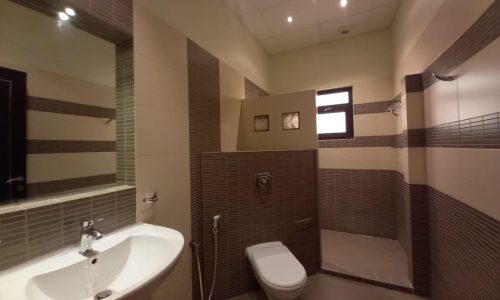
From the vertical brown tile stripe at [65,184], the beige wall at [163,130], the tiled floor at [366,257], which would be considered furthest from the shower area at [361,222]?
the vertical brown tile stripe at [65,184]

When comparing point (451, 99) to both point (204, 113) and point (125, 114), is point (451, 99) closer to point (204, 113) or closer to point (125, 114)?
point (204, 113)

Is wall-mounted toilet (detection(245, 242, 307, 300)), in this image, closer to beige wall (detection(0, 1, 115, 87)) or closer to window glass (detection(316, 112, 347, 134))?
beige wall (detection(0, 1, 115, 87))

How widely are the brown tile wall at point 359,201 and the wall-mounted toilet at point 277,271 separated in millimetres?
1212

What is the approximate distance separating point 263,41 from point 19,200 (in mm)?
3016

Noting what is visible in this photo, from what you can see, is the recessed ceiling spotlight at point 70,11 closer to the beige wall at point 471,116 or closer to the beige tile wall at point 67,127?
the beige tile wall at point 67,127

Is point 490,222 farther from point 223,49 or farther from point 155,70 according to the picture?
point 223,49

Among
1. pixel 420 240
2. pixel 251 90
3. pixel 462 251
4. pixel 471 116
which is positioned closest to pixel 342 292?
pixel 420 240

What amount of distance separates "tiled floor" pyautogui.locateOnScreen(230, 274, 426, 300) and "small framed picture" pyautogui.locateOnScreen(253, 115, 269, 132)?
1.58 metres

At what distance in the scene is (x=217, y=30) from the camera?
2109 mm

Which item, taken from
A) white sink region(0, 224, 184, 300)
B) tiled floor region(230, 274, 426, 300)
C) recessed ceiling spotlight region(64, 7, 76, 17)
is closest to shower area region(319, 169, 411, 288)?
tiled floor region(230, 274, 426, 300)

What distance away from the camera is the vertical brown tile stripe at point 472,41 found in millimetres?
908

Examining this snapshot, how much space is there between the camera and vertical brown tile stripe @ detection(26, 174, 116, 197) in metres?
1.05

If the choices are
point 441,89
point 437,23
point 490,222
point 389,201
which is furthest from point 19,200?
point 389,201

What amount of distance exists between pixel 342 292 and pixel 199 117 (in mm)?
1949
